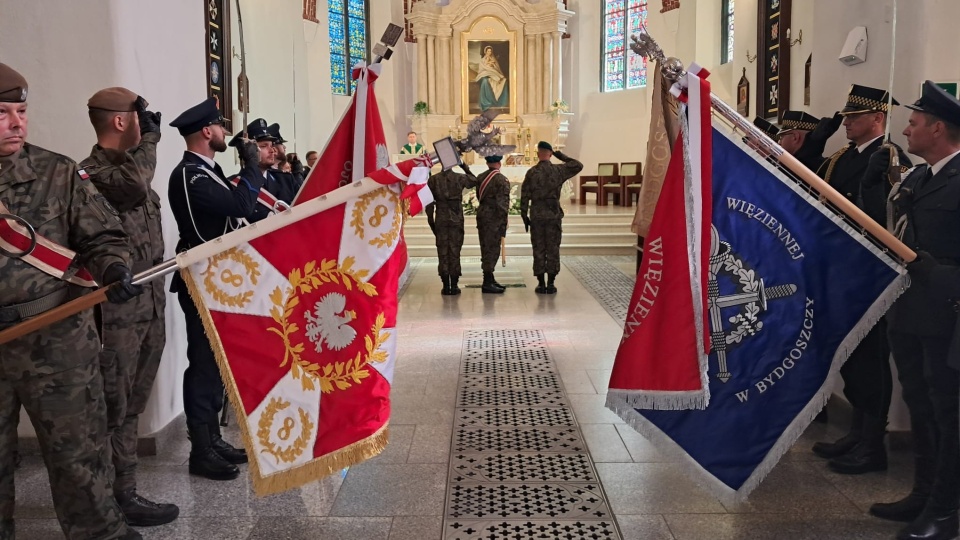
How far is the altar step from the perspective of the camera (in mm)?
11992

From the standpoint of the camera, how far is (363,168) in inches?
133

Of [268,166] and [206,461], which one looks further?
Result: [268,166]

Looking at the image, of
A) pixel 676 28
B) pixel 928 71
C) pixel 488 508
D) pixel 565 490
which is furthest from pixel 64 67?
pixel 676 28

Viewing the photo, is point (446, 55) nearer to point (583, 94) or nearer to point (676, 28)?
point (583, 94)

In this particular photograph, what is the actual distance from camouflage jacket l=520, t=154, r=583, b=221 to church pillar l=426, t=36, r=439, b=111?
9298 mm

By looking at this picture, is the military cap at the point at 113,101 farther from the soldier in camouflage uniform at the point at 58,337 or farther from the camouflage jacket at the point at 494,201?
the camouflage jacket at the point at 494,201

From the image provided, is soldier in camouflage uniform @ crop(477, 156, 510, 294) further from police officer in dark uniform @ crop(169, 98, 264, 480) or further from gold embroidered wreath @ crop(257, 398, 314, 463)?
gold embroidered wreath @ crop(257, 398, 314, 463)

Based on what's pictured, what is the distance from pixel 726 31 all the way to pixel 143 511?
45.0 ft

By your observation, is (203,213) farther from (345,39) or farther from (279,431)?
(345,39)

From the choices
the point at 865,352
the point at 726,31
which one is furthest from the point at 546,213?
the point at 726,31

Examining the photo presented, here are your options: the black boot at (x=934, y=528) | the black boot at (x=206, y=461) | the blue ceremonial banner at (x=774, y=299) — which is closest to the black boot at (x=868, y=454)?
the black boot at (x=934, y=528)

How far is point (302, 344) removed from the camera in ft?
8.41

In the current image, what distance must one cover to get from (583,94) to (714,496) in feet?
52.6

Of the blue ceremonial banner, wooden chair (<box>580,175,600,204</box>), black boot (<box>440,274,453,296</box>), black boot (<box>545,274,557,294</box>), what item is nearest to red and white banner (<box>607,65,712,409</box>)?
the blue ceremonial banner
